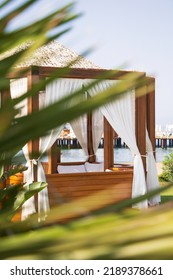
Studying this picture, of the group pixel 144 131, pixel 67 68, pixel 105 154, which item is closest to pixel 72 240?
pixel 67 68

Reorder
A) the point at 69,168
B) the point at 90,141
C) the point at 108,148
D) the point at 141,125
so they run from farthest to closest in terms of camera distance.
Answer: the point at 90,141 < the point at 69,168 < the point at 108,148 < the point at 141,125

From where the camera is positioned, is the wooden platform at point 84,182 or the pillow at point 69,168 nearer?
the wooden platform at point 84,182

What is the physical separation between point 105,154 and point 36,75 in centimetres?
347

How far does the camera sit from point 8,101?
10.8 inches

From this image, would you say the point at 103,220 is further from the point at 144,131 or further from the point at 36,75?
the point at 144,131

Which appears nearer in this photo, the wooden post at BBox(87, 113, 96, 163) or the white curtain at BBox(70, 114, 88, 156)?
the white curtain at BBox(70, 114, 88, 156)

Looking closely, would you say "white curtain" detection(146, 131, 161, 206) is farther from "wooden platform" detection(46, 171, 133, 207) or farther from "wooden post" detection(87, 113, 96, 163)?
"wooden post" detection(87, 113, 96, 163)

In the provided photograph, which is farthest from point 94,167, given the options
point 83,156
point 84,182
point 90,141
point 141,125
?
point 84,182

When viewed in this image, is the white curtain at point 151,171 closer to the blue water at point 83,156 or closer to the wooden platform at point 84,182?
the wooden platform at point 84,182

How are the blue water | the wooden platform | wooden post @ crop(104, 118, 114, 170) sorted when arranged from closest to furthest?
the wooden platform, the blue water, wooden post @ crop(104, 118, 114, 170)

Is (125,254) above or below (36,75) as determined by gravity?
below

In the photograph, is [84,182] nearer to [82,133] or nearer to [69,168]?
[69,168]

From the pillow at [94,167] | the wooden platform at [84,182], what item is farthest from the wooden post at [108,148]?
the wooden platform at [84,182]

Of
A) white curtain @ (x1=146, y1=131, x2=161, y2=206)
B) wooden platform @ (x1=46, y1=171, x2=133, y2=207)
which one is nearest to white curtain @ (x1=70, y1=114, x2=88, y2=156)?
white curtain @ (x1=146, y1=131, x2=161, y2=206)
